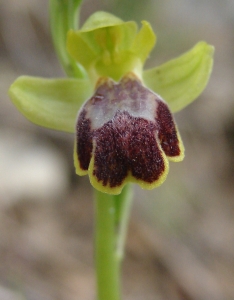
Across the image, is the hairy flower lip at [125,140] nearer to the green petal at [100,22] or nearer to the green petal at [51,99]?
the green petal at [51,99]

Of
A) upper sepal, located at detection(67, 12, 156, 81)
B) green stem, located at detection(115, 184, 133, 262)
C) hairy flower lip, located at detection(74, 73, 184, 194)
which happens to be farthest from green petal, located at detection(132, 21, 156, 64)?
green stem, located at detection(115, 184, 133, 262)

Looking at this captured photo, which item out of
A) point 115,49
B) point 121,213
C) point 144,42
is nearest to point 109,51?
point 115,49

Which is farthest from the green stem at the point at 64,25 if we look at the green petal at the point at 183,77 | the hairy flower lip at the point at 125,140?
the green petal at the point at 183,77

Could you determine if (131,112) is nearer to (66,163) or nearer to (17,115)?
(66,163)

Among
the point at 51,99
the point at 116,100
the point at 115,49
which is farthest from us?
the point at 115,49

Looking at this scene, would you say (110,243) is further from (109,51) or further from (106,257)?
(109,51)

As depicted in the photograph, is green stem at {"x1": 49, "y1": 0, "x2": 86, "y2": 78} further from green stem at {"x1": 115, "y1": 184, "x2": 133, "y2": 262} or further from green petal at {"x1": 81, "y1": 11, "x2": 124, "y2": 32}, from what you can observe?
green stem at {"x1": 115, "y1": 184, "x2": 133, "y2": 262}
